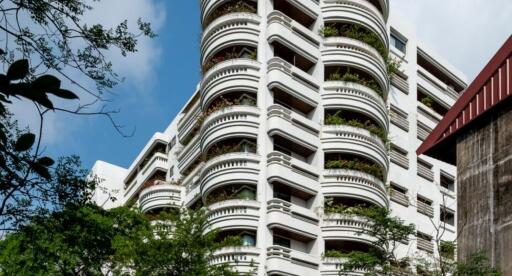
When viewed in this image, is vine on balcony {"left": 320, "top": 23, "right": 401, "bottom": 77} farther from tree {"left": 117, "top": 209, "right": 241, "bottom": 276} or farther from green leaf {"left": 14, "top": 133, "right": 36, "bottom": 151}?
green leaf {"left": 14, "top": 133, "right": 36, "bottom": 151}

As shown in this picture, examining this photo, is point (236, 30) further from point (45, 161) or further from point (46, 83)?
point (46, 83)

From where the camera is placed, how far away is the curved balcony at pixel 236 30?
3900 centimetres

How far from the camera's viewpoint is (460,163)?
56.5ft

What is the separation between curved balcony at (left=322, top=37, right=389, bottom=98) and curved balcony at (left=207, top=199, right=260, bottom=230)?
28.9 ft

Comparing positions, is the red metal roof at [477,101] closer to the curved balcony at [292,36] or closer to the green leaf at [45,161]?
the green leaf at [45,161]

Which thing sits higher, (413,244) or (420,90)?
(420,90)

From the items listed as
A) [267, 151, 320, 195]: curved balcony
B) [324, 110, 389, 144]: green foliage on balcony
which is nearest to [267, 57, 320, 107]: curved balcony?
[324, 110, 389, 144]: green foliage on balcony

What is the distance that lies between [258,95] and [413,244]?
1125cm

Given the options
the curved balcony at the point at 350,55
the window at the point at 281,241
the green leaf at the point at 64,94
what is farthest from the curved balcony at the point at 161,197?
the green leaf at the point at 64,94

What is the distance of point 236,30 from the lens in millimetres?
39031

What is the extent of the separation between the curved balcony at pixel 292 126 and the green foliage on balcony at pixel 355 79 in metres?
2.81

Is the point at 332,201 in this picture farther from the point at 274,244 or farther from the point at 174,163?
the point at 174,163

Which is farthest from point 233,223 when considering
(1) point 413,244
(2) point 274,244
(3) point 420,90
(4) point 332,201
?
(3) point 420,90

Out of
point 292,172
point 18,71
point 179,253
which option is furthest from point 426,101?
point 18,71
